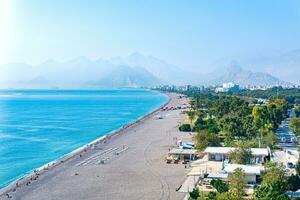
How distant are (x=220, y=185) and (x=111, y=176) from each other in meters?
8.61

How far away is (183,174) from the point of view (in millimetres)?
28594

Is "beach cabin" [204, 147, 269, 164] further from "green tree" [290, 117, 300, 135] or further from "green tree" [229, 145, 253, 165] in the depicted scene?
"green tree" [290, 117, 300, 135]

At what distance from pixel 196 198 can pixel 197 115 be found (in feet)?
134

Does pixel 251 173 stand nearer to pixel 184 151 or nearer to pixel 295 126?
pixel 184 151

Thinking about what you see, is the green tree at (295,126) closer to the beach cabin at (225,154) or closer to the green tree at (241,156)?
the beach cabin at (225,154)

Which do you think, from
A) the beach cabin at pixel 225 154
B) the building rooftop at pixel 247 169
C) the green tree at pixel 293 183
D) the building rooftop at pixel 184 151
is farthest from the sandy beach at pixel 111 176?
the green tree at pixel 293 183

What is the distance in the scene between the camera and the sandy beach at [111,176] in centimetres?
2455

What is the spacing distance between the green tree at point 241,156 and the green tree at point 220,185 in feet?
20.1

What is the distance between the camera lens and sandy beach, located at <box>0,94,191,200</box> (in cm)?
2455

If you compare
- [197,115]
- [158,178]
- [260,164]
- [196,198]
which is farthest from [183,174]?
[197,115]

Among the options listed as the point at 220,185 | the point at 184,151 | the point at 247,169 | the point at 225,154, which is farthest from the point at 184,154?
the point at 220,185

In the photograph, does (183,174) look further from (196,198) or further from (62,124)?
(62,124)

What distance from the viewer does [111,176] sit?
28625 millimetres

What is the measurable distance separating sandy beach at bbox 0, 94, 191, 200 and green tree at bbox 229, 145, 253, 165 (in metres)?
3.32
